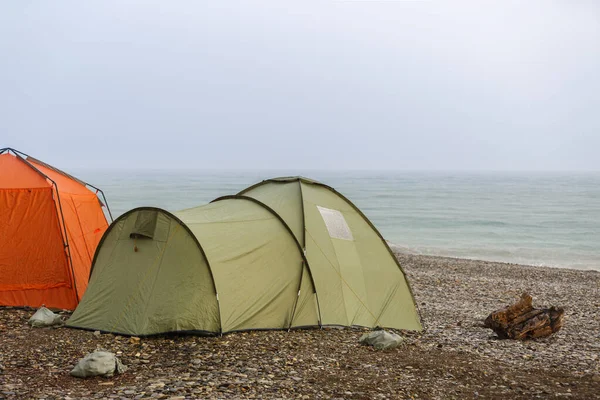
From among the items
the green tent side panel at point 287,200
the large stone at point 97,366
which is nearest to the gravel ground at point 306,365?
the large stone at point 97,366

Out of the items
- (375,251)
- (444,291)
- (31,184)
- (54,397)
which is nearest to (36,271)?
(31,184)

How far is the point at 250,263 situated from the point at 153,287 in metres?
1.74

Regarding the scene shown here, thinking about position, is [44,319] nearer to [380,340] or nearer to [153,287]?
[153,287]

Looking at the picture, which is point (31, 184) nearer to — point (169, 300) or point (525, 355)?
point (169, 300)

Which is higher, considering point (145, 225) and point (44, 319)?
point (145, 225)

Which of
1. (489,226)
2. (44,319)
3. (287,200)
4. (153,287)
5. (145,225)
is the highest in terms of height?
(287,200)

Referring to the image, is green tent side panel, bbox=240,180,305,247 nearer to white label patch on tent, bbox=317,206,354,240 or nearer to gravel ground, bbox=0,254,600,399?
white label patch on tent, bbox=317,206,354,240

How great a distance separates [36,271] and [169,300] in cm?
412

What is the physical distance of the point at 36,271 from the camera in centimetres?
1156

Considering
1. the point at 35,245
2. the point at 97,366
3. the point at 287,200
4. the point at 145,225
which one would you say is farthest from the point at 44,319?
the point at 287,200

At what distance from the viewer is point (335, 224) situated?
11.0m

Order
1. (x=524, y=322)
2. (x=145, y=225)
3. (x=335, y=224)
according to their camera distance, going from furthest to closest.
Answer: (x=335, y=224) → (x=524, y=322) → (x=145, y=225)

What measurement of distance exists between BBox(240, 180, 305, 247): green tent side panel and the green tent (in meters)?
0.02

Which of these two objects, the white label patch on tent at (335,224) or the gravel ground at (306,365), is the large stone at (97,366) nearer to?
the gravel ground at (306,365)
